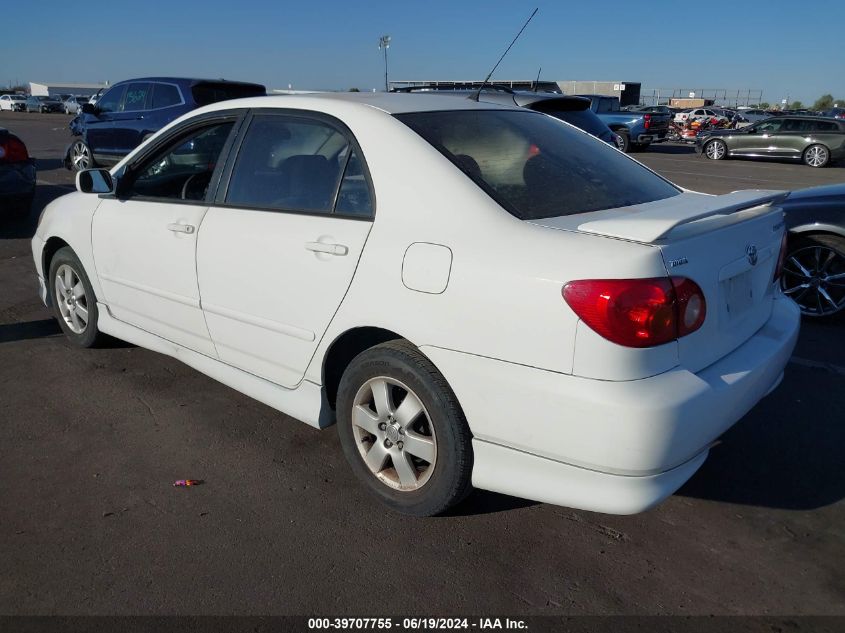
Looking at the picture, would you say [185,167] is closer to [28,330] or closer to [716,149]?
[28,330]

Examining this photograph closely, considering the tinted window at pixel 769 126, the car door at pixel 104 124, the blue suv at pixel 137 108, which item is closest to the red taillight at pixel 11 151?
the blue suv at pixel 137 108

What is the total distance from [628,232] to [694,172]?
1743 centimetres

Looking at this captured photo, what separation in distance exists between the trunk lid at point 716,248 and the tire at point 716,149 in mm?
22221

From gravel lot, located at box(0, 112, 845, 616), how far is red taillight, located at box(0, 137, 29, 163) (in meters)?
5.73

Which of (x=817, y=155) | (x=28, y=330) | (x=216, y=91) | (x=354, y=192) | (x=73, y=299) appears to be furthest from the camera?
(x=817, y=155)

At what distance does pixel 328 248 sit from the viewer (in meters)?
3.00

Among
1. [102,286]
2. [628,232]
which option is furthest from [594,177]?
[102,286]

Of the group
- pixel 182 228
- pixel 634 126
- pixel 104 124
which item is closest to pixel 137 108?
pixel 104 124

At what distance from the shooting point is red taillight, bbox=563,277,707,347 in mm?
2320

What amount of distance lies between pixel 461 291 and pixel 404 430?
667 millimetres

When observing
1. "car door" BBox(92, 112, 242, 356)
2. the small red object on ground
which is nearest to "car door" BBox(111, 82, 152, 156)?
"car door" BBox(92, 112, 242, 356)

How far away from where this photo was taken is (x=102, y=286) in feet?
14.3

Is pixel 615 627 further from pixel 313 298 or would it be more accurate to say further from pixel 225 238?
pixel 225 238

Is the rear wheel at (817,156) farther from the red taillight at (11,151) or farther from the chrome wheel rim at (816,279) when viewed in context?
the red taillight at (11,151)
